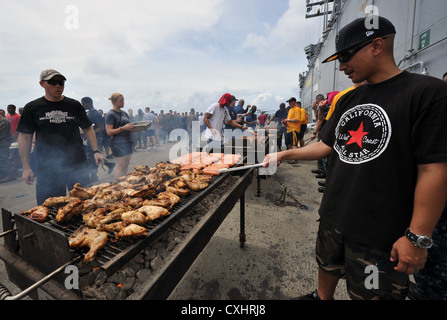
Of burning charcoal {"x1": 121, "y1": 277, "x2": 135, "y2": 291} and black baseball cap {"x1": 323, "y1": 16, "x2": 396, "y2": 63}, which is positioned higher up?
black baseball cap {"x1": 323, "y1": 16, "x2": 396, "y2": 63}

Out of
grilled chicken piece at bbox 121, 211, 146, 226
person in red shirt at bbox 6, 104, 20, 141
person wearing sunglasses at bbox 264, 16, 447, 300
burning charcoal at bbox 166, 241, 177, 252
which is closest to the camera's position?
person wearing sunglasses at bbox 264, 16, 447, 300

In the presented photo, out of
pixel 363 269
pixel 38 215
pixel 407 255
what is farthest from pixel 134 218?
pixel 407 255

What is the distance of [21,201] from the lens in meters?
5.12

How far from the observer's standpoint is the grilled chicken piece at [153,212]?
70.2 inches

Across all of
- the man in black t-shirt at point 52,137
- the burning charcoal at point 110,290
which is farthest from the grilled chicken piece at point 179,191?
the man in black t-shirt at point 52,137

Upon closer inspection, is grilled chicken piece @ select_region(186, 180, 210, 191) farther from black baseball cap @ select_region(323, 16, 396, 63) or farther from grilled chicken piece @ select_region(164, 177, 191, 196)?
black baseball cap @ select_region(323, 16, 396, 63)

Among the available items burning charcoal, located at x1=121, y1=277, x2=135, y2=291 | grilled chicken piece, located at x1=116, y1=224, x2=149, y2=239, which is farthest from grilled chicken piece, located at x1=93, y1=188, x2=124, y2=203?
burning charcoal, located at x1=121, y1=277, x2=135, y2=291

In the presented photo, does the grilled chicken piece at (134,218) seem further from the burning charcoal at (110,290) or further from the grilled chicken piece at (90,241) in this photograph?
the burning charcoal at (110,290)

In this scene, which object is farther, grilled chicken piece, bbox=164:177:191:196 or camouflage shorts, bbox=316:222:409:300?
grilled chicken piece, bbox=164:177:191:196

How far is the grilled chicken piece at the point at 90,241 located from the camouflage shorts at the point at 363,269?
5.80 ft

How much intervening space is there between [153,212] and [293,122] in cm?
769

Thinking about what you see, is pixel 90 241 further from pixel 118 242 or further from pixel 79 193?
pixel 79 193

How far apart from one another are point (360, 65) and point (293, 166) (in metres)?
7.37

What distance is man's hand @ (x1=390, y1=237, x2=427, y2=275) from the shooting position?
48.7 inches
